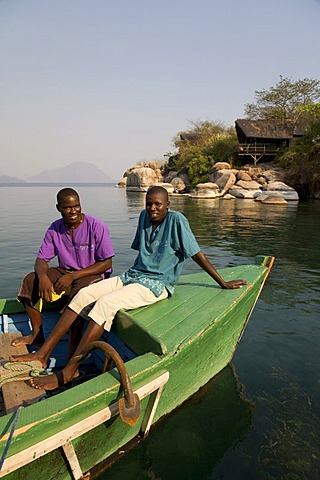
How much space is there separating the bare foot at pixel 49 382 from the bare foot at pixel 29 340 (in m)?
0.69

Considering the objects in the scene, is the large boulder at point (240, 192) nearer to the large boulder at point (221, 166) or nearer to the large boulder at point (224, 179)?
the large boulder at point (224, 179)

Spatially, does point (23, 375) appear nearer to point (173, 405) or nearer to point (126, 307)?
point (126, 307)

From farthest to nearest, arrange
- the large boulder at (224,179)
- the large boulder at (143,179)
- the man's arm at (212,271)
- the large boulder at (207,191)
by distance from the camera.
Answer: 1. the large boulder at (143,179)
2. the large boulder at (224,179)
3. the large boulder at (207,191)
4. the man's arm at (212,271)

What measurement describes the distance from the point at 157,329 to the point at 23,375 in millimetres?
1084

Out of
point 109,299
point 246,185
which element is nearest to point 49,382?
point 109,299

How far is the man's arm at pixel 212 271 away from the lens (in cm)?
335

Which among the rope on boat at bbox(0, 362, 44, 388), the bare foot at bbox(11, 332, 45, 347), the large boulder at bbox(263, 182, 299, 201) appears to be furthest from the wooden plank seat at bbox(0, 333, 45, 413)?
the large boulder at bbox(263, 182, 299, 201)

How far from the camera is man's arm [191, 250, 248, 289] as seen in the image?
11.0ft

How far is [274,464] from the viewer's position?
2.76 m

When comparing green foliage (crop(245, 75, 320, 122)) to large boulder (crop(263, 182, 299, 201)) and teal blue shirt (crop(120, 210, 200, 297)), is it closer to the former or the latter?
large boulder (crop(263, 182, 299, 201))

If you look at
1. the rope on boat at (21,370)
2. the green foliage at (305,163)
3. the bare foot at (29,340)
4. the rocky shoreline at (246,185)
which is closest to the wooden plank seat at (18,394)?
the rope on boat at (21,370)

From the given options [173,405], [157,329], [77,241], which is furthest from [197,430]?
[77,241]

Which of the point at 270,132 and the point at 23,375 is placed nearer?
the point at 23,375

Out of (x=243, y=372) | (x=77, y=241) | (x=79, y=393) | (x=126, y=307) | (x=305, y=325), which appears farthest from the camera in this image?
(x=305, y=325)
